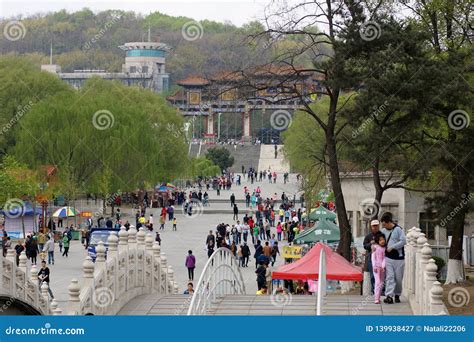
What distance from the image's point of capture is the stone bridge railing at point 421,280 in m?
12.2

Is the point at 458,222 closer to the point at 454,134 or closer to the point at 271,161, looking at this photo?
the point at 454,134

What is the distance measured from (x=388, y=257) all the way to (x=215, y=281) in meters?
3.43

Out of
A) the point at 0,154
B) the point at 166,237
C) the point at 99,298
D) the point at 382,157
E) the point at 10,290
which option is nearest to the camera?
the point at 99,298

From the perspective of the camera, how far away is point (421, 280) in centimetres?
1454

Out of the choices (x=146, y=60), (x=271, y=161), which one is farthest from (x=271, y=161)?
(x=146, y=60)

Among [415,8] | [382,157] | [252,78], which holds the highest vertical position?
[415,8]

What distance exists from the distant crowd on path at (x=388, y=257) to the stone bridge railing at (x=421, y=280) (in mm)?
239

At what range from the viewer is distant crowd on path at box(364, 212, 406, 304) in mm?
15250

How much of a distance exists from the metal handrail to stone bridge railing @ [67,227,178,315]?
48.2 inches

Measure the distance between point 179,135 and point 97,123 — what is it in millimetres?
13503
